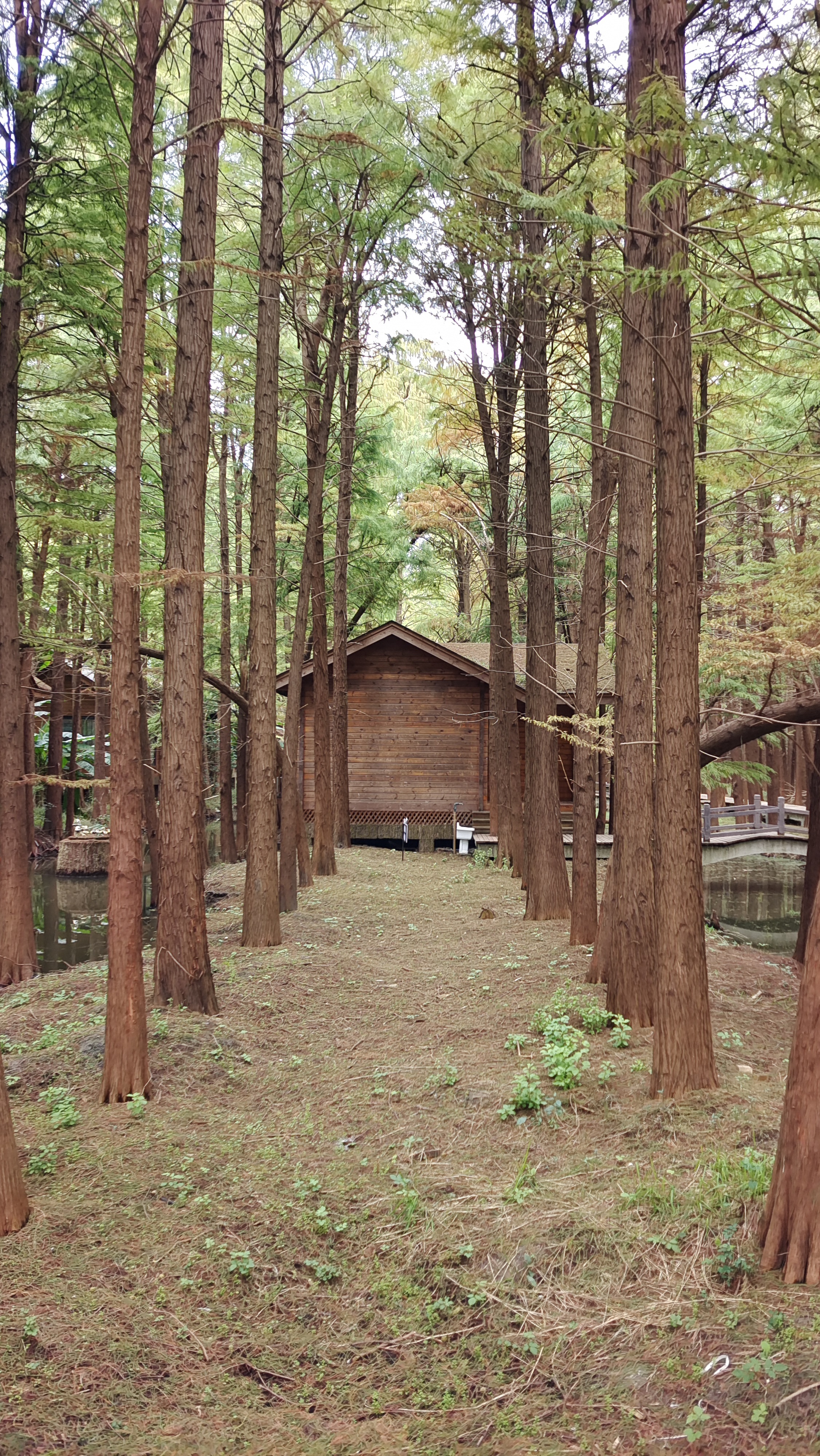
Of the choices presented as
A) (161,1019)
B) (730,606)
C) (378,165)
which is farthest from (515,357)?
(161,1019)

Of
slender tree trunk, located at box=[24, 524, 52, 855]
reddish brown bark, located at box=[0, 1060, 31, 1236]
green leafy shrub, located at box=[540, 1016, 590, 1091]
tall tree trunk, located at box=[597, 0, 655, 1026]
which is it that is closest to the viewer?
reddish brown bark, located at box=[0, 1060, 31, 1236]

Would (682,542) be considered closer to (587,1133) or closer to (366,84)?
(587,1133)

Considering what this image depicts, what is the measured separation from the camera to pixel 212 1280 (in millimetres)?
5070

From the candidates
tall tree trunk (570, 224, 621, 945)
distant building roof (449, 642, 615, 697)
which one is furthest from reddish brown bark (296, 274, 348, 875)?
tall tree trunk (570, 224, 621, 945)

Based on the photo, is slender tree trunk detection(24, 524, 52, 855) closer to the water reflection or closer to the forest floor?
the water reflection

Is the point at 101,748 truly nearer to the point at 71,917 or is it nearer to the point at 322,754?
the point at 71,917

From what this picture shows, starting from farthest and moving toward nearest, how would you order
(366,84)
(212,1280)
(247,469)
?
1. (247,469)
2. (366,84)
3. (212,1280)

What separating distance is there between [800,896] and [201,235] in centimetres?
2320

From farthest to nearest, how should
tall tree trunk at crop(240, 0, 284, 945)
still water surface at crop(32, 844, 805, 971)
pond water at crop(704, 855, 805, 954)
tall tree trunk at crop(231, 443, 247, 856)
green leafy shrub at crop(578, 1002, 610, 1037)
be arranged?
tall tree trunk at crop(231, 443, 247, 856)
pond water at crop(704, 855, 805, 954)
still water surface at crop(32, 844, 805, 971)
tall tree trunk at crop(240, 0, 284, 945)
green leafy shrub at crop(578, 1002, 610, 1037)

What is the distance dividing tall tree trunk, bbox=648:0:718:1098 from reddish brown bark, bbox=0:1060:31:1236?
4083mm

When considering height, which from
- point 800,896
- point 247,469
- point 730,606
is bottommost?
point 800,896

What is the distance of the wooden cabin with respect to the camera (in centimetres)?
2622

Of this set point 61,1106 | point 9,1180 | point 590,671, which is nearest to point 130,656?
point 61,1106

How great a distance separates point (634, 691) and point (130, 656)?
4.49 metres
